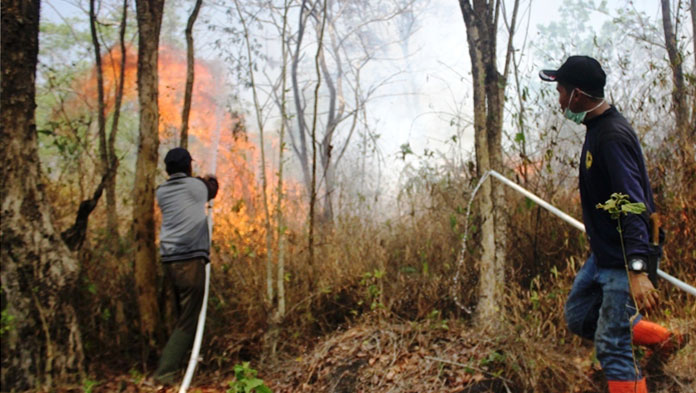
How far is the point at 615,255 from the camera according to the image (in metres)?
2.57

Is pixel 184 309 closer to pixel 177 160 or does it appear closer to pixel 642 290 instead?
pixel 177 160

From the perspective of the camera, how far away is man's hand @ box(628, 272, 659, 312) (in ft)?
7.76

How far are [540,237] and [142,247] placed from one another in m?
4.09

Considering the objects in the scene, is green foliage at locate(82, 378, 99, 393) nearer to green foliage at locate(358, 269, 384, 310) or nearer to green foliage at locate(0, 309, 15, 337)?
green foliage at locate(0, 309, 15, 337)

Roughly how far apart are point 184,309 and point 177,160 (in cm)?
141

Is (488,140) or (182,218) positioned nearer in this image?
(182,218)

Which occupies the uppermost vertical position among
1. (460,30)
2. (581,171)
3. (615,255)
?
(460,30)

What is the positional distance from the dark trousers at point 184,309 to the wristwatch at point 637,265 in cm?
365

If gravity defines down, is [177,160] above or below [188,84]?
below

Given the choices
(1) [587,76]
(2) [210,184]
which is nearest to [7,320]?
(2) [210,184]

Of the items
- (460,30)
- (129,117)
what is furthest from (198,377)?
(460,30)

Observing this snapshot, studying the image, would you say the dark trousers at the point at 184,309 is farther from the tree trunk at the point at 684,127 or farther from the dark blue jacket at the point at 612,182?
the tree trunk at the point at 684,127

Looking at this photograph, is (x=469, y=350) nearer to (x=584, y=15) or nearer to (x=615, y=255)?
(x=615, y=255)

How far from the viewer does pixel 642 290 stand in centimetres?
237
